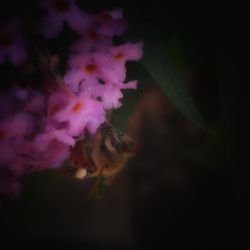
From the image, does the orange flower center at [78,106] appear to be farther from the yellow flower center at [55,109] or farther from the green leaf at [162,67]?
the green leaf at [162,67]

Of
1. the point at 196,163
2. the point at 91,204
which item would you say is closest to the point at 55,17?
the point at 196,163

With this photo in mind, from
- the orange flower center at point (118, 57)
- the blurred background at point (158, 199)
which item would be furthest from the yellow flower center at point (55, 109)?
the blurred background at point (158, 199)

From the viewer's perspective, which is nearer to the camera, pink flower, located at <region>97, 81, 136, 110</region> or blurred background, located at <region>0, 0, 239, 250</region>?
pink flower, located at <region>97, 81, 136, 110</region>

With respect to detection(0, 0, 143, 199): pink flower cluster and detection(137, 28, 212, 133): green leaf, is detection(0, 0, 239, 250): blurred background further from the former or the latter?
detection(0, 0, 143, 199): pink flower cluster

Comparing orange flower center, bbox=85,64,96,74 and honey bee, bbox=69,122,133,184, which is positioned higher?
orange flower center, bbox=85,64,96,74

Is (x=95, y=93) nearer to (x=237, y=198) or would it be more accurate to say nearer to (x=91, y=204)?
(x=237, y=198)

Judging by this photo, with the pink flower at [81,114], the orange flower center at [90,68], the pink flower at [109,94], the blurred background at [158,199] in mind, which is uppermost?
the blurred background at [158,199]

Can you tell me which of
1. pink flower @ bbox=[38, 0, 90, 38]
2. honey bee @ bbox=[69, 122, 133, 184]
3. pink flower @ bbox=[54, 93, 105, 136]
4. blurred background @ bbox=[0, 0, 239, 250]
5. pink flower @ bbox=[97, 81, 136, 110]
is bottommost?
pink flower @ bbox=[54, 93, 105, 136]

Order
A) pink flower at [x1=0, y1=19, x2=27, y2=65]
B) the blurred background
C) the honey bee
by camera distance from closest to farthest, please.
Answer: pink flower at [x1=0, y1=19, x2=27, y2=65] → the honey bee → the blurred background

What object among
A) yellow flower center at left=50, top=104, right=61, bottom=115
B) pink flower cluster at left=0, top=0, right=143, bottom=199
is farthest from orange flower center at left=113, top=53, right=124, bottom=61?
yellow flower center at left=50, top=104, right=61, bottom=115
